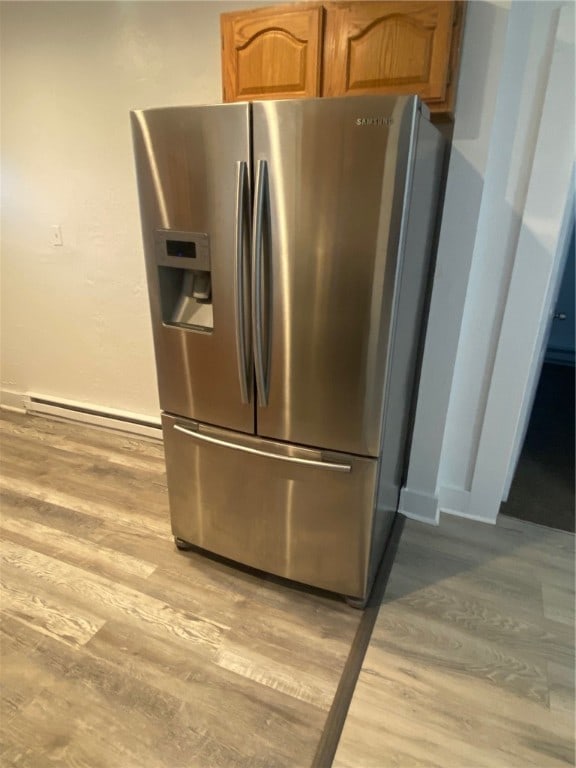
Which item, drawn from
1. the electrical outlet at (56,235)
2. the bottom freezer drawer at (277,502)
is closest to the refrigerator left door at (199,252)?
the bottom freezer drawer at (277,502)

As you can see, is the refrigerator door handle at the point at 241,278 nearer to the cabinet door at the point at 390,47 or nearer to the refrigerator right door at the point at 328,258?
the refrigerator right door at the point at 328,258

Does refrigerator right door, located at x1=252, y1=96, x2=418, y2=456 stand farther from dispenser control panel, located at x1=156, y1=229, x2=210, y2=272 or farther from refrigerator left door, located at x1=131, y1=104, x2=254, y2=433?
dispenser control panel, located at x1=156, y1=229, x2=210, y2=272

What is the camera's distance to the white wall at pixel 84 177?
2.18 m

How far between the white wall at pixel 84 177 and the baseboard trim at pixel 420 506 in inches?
64.0

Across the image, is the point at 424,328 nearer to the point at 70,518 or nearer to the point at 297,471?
the point at 297,471

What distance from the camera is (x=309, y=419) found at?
4.94 ft

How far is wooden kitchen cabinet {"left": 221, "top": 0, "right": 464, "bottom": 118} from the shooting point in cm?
142

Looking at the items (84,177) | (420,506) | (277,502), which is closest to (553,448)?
(420,506)

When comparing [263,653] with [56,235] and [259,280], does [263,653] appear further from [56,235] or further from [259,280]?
[56,235]

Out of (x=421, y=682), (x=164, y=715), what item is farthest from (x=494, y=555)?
(x=164, y=715)

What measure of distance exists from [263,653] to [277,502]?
19.7 inches

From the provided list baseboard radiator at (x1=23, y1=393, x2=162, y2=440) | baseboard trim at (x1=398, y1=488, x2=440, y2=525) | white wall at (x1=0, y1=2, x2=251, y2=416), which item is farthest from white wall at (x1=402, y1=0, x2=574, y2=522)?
baseboard radiator at (x1=23, y1=393, x2=162, y2=440)

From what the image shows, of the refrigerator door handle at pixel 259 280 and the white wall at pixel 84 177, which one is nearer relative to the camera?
the refrigerator door handle at pixel 259 280

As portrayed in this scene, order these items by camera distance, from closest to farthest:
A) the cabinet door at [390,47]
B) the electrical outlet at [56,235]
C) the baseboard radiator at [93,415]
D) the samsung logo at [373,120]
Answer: the samsung logo at [373,120] < the cabinet door at [390,47] < the electrical outlet at [56,235] < the baseboard radiator at [93,415]
